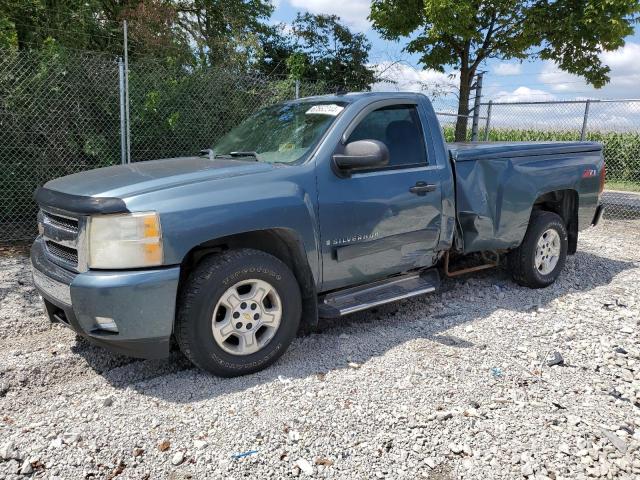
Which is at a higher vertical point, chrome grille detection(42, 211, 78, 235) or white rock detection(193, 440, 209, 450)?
chrome grille detection(42, 211, 78, 235)

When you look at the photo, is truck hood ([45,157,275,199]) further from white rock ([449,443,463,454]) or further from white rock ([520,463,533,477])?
white rock ([520,463,533,477])

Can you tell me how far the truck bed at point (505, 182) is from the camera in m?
4.74

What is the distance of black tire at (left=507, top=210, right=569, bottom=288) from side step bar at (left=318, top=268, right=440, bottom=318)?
1171 mm

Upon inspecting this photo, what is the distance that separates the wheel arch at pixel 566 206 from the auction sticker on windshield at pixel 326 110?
2.66 metres

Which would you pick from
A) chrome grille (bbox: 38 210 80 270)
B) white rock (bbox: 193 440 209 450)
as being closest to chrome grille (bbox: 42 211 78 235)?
chrome grille (bbox: 38 210 80 270)

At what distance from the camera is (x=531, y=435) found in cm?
294

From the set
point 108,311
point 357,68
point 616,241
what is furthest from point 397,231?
point 357,68

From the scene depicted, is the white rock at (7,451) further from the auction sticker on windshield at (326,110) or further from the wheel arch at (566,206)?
the wheel arch at (566,206)

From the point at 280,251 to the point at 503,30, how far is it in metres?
9.81

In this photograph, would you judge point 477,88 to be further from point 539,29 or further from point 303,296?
point 303,296

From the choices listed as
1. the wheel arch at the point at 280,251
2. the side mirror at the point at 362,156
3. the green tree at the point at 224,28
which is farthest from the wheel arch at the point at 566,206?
the green tree at the point at 224,28

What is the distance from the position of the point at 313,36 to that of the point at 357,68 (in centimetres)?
170

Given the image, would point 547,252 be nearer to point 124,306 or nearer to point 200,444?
point 200,444

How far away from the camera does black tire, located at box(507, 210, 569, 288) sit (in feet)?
17.7
